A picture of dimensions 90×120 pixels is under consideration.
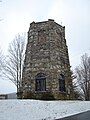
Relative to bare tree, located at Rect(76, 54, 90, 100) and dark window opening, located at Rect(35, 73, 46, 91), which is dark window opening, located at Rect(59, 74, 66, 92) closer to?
dark window opening, located at Rect(35, 73, 46, 91)

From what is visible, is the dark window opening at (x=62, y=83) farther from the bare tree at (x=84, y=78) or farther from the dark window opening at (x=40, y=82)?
the bare tree at (x=84, y=78)

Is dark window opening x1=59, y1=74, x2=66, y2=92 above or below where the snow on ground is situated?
above

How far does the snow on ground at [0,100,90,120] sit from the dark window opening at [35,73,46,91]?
230 inches

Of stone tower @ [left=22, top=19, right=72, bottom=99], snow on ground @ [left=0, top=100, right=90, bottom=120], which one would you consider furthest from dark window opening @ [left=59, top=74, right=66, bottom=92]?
snow on ground @ [left=0, top=100, right=90, bottom=120]

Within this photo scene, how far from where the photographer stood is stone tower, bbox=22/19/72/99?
27172mm

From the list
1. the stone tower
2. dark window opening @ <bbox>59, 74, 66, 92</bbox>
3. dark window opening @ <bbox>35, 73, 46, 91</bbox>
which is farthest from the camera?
dark window opening @ <bbox>59, 74, 66, 92</bbox>

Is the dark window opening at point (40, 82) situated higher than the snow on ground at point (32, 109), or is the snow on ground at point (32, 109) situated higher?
the dark window opening at point (40, 82)

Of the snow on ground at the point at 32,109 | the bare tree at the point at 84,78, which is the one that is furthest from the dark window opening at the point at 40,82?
the bare tree at the point at 84,78

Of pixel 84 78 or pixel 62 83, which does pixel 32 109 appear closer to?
pixel 62 83

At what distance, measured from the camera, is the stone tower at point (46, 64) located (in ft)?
89.1

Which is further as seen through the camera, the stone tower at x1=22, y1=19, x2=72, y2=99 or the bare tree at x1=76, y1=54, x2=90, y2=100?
the bare tree at x1=76, y1=54, x2=90, y2=100

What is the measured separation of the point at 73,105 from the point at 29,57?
9.22 meters

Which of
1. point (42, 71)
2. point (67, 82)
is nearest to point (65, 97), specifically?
point (67, 82)

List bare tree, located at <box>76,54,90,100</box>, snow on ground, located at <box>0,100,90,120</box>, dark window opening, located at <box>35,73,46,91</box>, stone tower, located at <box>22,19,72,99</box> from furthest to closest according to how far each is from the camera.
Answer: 1. bare tree, located at <box>76,54,90,100</box>
2. dark window opening, located at <box>35,73,46,91</box>
3. stone tower, located at <box>22,19,72,99</box>
4. snow on ground, located at <box>0,100,90,120</box>
